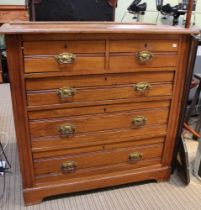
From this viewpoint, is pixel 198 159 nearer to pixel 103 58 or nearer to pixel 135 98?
pixel 135 98

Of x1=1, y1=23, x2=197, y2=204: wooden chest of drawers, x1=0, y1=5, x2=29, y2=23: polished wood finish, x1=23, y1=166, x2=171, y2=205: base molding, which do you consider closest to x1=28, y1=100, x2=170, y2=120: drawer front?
x1=1, y1=23, x2=197, y2=204: wooden chest of drawers

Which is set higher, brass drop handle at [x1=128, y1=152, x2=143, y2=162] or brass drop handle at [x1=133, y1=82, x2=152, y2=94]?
brass drop handle at [x1=133, y1=82, x2=152, y2=94]

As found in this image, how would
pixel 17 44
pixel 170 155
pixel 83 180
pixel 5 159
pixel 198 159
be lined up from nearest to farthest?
pixel 17 44
pixel 83 180
pixel 170 155
pixel 198 159
pixel 5 159

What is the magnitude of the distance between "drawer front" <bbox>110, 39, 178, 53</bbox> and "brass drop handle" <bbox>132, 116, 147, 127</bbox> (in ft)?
1.33

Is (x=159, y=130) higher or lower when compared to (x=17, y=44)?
lower

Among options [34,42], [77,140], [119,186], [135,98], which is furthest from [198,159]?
[34,42]

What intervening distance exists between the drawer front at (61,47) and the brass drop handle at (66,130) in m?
0.41

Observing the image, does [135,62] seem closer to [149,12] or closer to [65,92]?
[65,92]

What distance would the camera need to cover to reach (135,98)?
1.41 metres

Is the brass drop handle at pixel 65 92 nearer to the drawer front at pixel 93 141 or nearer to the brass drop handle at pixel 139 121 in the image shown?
the drawer front at pixel 93 141

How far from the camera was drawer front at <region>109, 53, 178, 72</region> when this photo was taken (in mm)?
1291

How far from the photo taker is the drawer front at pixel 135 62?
4.24 ft

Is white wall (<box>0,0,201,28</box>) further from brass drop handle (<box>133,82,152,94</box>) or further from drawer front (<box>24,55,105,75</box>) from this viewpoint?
drawer front (<box>24,55,105,75</box>)

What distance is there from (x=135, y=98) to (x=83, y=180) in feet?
1.98
